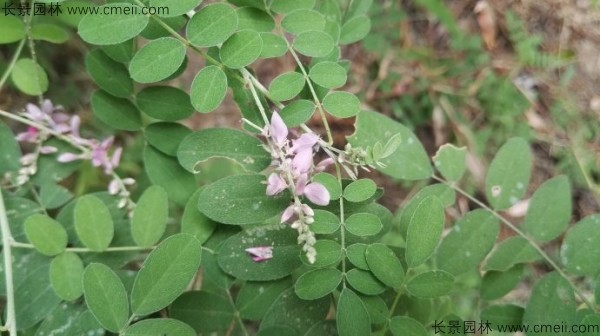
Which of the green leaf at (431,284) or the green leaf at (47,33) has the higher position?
the green leaf at (47,33)

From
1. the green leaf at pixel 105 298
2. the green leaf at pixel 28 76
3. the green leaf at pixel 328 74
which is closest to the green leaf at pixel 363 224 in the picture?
the green leaf at pixel 328 74

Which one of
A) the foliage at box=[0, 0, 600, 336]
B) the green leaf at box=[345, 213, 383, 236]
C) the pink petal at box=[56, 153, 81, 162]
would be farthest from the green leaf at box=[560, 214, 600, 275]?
the pink petal at box=[56, 153, 81, 162]

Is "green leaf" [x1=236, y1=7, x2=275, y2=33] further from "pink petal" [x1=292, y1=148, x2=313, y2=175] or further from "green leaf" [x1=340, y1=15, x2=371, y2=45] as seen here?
"pink petal" [x1=292, y1=148, x2=313, y2=175]

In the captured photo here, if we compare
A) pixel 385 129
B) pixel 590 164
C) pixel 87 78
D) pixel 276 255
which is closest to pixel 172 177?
pixel 276 255

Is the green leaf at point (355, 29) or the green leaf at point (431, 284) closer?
the green leaf at point (431, 284)

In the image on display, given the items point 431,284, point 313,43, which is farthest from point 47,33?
point 431,284

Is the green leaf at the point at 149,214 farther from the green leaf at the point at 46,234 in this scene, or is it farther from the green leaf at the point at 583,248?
the green leaf at the point at 583,248

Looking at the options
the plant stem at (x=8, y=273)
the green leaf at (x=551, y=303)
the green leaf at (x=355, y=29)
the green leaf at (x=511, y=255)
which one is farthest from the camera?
the green leaf at (x=355, y=29)
